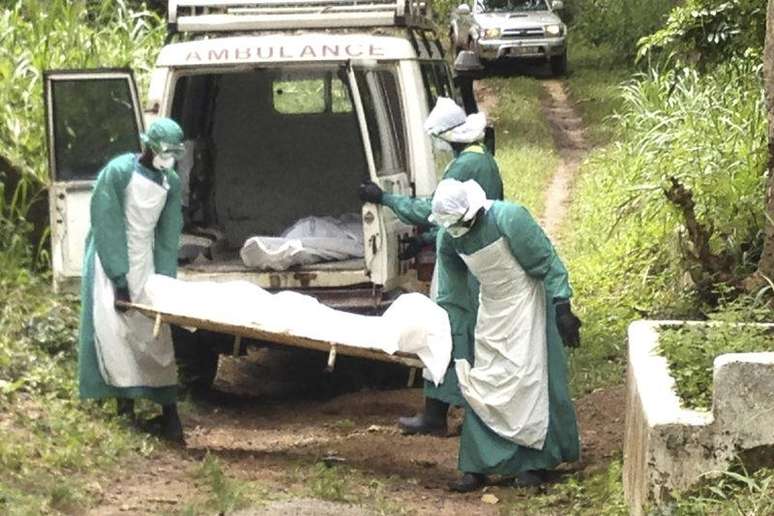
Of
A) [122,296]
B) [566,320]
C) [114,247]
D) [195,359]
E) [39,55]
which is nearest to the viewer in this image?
[566,320]

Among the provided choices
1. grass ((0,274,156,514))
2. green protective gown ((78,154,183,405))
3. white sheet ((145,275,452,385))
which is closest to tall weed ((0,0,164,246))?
grass ((0,274,156,514))

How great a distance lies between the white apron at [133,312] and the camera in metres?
7.52

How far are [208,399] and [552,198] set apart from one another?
8.01 m

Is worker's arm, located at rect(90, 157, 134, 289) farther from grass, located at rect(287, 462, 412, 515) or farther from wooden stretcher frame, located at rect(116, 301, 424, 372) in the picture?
grass, located at rect(287, 462, 412, 515)

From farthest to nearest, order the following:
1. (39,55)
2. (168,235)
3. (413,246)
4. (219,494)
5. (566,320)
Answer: (39,55), (413,246), (168,235), (566,320), (219,494)

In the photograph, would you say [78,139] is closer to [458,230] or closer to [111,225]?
[111,225]

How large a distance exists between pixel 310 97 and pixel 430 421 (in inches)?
113

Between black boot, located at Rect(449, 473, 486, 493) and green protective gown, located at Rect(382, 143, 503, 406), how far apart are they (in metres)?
0.58

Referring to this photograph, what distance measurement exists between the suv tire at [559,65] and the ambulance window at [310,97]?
55.0ft

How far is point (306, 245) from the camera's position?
28.3 ft

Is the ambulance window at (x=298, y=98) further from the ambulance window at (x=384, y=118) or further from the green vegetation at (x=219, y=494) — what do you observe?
the green vegetation at (x=219, y=494)

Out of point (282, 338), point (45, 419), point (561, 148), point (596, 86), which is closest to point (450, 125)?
point (282, 338)

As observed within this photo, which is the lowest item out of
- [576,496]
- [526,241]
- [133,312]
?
[576,496]

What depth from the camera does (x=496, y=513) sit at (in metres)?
6.63
